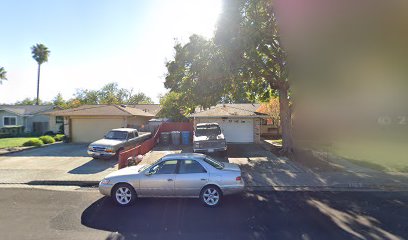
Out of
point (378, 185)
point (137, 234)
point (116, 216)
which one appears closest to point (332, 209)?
point (378, 185)

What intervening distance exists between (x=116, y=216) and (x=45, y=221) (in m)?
1.57

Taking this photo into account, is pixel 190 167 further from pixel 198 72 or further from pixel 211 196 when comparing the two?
pixel 198 72

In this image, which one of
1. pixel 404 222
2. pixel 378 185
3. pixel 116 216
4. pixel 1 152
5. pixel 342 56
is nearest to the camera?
pixel 404 222

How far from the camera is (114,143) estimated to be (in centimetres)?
1528

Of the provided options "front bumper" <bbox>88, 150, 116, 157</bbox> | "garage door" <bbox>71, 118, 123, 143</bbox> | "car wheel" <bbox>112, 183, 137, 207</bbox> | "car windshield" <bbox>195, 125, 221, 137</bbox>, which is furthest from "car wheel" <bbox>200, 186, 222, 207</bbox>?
"garage door" <bbox>71, 118, 123, 143</bbox>

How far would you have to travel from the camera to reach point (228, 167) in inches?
332

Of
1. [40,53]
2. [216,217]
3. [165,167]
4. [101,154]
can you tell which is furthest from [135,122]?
[40,53]

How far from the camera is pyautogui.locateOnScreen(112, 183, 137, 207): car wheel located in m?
7.91

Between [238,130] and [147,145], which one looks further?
[238,130]

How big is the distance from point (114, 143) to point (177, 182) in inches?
334

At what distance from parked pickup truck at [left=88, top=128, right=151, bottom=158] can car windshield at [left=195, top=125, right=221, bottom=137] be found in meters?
3.91

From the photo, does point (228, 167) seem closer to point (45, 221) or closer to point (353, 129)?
point (45, 221)

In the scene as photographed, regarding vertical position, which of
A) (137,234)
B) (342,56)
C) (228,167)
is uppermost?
(342,56)

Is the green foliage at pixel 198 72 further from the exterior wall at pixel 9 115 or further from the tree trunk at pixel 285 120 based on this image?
the exterior wall at pixel 9 115
